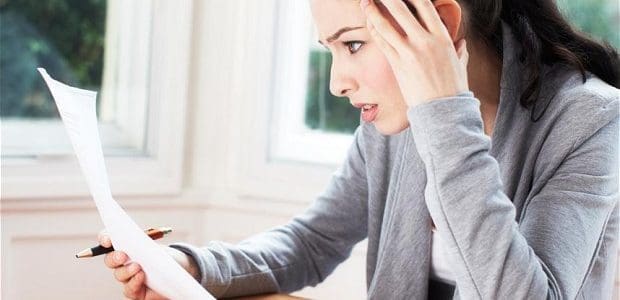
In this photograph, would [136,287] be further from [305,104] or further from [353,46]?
[305,104]

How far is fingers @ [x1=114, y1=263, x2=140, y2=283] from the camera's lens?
4.47ft

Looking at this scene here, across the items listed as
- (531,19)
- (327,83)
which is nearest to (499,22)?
(531,19)

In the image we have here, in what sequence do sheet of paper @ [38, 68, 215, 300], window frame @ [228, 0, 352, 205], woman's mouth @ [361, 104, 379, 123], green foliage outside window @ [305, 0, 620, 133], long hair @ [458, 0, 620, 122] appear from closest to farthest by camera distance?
sheet of paper @ [38, 68, 215, 300]
woman's mouth @ [361, 104, 379, 123]
long hair @ [458, 0, 620, 122]
window frame @ [228, 0, 352, 205]
green foliage outside window @ [305, 0, 620, 133]

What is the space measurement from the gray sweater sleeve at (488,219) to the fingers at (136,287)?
17.0 inches

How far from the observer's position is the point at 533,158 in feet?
4.84

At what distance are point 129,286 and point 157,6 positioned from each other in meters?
1.22

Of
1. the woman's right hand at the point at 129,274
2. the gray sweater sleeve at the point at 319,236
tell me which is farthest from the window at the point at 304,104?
the woman's right hand at the point at 129,274

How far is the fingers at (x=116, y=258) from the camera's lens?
1.37 m

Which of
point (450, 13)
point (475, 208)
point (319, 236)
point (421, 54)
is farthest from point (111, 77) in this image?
point (475, 208)

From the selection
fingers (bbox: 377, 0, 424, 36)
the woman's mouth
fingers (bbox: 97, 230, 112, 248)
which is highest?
fingers (bbox: 377, 0, 424, 36)

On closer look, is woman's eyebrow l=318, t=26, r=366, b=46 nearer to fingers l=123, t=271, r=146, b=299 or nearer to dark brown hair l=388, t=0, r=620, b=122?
dark brown hair l=388, t=0, r=620, b=122

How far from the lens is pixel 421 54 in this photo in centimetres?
128

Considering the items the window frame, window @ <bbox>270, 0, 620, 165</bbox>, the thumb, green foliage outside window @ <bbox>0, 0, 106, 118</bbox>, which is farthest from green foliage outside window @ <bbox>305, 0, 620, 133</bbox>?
the thumb

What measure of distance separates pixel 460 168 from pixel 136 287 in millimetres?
503
